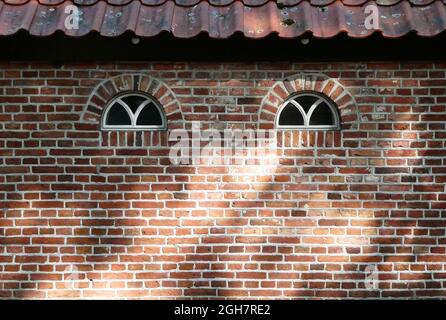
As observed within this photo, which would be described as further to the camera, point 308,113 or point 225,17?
point 308,113

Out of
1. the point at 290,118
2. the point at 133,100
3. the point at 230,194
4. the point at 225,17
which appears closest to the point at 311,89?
the point at 290,118

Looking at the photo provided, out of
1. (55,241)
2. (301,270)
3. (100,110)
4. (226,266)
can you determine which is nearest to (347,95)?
(301,270)

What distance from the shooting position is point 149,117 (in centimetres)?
428

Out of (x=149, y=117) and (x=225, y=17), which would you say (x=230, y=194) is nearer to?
(x=149, y=117)

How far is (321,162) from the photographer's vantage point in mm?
4184

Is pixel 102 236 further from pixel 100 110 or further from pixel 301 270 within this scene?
pixel 301 270

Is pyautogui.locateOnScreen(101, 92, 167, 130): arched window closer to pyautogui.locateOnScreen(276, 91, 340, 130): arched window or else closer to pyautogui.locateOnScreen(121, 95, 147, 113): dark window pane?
pyautogui.locateOnScreen(121, 95, 147, 113): dark window pane

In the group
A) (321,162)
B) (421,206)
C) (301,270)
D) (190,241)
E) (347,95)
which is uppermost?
(347,95)

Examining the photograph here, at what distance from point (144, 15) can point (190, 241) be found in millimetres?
1952

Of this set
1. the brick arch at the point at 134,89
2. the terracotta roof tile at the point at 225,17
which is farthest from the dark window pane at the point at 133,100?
the terracotta roof tile at the point at 225,17

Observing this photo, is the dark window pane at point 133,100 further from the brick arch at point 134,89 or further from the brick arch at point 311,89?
the brick arch at point 311,89

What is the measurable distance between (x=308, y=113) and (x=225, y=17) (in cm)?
111

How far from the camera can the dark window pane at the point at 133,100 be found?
14.0 feet

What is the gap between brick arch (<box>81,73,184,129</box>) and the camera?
420 cm
